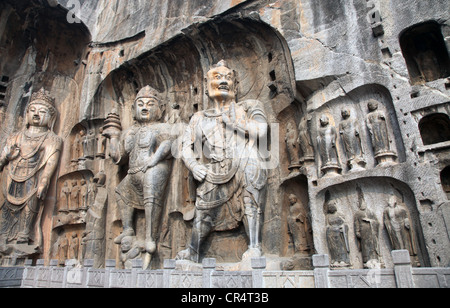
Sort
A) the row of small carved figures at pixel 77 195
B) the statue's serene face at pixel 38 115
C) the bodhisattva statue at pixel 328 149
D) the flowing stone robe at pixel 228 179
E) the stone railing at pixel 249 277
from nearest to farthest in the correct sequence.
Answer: the stone railing at pixel 249 277 → the bodhisattva statue at pixel 328 149 → the flowing stone robe at pixel 228 179 → the row of small carved figures at pixel 77 195 → the statue's serene face at pixel 38 115

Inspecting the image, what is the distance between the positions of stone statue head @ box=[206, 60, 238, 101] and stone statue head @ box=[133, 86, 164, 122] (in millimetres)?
1451

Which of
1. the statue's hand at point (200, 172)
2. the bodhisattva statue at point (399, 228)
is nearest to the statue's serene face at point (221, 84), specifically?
the statue's hand at point (200, 172)

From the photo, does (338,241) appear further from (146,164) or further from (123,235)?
(123,235)

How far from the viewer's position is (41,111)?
8.59m

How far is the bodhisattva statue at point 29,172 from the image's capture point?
7.73 meters

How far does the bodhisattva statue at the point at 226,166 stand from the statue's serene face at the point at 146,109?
1.23 meters

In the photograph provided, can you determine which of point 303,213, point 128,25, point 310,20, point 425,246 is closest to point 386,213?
point 425,246

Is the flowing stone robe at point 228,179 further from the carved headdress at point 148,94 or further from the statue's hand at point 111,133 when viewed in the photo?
the statue's hand at point 111,133

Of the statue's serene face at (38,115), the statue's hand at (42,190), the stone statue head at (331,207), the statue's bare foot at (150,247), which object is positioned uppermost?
the statue's serene face at (38,115)

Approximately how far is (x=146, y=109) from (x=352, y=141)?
13.5ft

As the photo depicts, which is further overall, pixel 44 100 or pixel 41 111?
pixel 44 100

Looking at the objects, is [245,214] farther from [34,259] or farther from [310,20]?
[34,259]

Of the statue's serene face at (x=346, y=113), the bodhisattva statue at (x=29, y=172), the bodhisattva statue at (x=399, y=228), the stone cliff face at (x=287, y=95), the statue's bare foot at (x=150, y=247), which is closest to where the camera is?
the bodhisattva statue at (x=399, y=228)

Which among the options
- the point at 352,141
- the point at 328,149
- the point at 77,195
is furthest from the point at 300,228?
the point at 77,195
